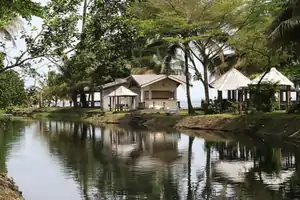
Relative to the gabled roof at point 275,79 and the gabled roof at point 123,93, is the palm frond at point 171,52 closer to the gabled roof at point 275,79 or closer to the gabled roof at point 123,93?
the gabled roof at point 275,79

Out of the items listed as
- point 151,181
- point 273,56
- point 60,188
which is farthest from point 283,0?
point 60,188

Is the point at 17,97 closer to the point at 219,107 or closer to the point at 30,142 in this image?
the point at 30,142

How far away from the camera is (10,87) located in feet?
32.2

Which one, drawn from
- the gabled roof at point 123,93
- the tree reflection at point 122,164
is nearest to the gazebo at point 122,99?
the gabled roof at point 123,93

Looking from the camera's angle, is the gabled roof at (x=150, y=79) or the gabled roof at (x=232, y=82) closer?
the gabled roof at (x=232, y=82)

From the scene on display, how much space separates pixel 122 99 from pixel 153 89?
5.29m

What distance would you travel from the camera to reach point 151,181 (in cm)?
1366

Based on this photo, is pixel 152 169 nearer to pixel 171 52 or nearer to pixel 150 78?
pixel 171 52

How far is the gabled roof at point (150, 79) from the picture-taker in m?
46.0

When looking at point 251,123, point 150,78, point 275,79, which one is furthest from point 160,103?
point 251,123

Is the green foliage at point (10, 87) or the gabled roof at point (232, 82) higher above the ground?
the gabled roof at point (232, 82)

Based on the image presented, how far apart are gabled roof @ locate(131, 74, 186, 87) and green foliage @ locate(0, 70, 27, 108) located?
35.8 meters

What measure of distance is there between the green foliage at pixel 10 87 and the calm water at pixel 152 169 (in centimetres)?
73

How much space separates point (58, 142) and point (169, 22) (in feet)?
37.7
